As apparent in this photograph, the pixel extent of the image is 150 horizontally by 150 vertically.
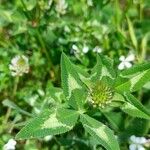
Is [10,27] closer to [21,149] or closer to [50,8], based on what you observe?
[50,8]

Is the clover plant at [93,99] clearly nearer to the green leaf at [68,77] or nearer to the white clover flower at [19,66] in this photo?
the green leaf at [68,77]

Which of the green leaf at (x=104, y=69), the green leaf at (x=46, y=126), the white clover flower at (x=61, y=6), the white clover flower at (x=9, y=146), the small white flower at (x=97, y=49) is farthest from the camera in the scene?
the white clover flower at (x=61, y=6)

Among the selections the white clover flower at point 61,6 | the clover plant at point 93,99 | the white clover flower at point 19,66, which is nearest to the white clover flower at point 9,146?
the clover plant at point 93,99

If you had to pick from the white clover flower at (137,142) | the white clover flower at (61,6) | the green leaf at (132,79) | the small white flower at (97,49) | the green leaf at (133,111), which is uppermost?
the white clover flower at (61,6)

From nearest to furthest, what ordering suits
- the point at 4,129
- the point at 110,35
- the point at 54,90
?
the point at 54,90 < the point at 4,129 < the point at 110,35

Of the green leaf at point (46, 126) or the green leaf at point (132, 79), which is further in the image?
the green leaf at point (132, 79)

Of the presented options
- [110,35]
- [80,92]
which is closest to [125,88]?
[80,92]

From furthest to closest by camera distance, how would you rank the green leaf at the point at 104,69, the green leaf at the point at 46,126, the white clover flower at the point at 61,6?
the white clover flower at the point at 61,6 < the green leaf at the point at 104,69 < the green leaf at the point at 46,126
